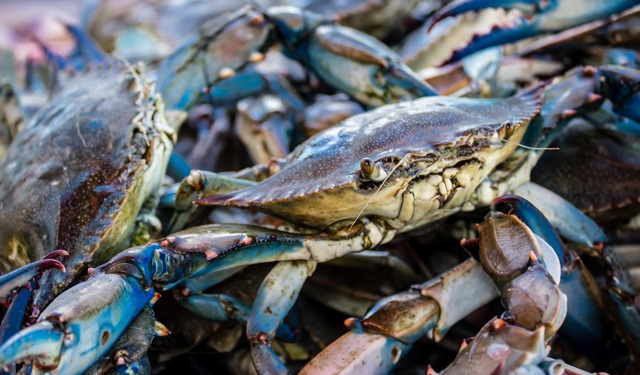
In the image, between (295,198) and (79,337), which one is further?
(295,198)

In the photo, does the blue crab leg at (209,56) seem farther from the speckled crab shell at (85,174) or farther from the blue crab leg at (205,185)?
the blue crab leg at (205,185)

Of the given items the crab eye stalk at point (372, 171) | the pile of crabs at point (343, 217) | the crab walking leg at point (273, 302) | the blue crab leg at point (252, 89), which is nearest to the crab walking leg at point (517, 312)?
the pile of crabs at point (343, 217)

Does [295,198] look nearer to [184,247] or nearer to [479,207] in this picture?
[184,247]

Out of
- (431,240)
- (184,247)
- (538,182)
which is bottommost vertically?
(431,240)

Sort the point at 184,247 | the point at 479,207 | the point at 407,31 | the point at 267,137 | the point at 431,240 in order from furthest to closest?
the point at 407,31 → the point at 267,137 → the point at 431,240 → the point at 479,207 → the point at 184,247

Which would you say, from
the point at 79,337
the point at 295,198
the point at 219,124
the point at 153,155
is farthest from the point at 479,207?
the point at 219,124

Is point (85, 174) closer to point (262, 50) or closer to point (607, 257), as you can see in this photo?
point (262, 50)
